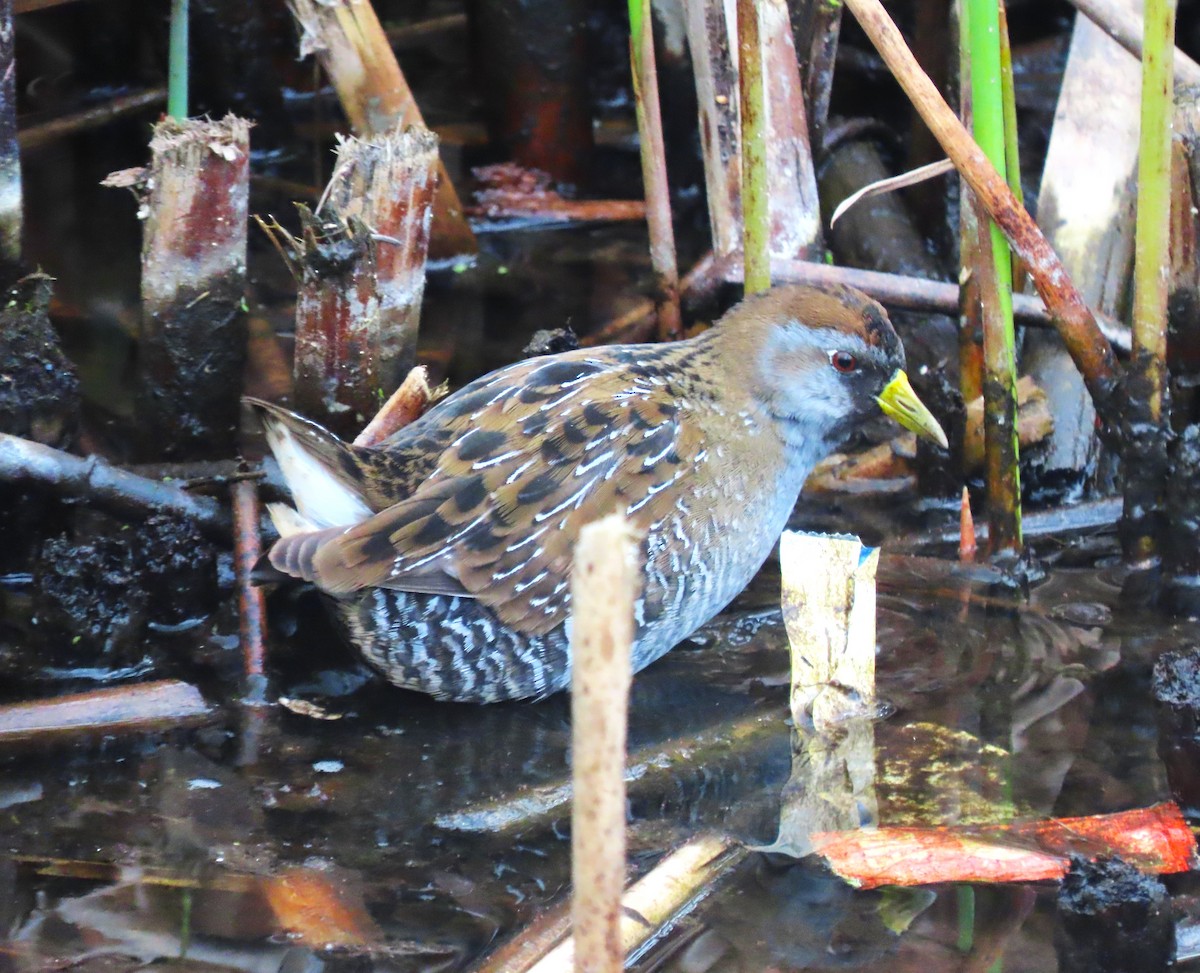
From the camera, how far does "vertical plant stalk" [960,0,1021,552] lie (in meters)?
2.98

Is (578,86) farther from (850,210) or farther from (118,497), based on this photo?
(118,497)

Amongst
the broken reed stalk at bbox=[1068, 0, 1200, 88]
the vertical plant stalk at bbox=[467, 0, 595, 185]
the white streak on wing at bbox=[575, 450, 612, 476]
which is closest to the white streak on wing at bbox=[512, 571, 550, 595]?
the white streak on wing at bbox=[575, 450, 612, 476]

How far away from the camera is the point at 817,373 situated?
10.7 ft

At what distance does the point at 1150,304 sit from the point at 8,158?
264 centimetres

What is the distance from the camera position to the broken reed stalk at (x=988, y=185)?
3033 mm

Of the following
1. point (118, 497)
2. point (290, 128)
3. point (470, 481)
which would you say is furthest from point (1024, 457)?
point (290, 128)

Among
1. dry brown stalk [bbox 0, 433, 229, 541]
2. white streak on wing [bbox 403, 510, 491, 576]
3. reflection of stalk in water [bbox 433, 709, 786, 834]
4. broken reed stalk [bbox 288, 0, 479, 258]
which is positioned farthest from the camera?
broken reed stalk [bbox 288, 0, 479, 258]

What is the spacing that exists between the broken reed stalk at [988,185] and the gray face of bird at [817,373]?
0.35m

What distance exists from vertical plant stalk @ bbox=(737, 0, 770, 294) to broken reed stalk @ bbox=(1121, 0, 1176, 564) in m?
0.78

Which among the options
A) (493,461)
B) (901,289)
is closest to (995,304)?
(901,289)

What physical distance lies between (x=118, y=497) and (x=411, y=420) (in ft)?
2.22

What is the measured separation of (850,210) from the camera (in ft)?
15.7

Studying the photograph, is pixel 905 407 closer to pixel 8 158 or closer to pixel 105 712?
pixel 105 712

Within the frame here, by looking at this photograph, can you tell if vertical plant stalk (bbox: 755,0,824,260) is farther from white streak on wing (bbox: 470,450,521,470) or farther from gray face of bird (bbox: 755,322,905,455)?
white streak on wing (bbox: 470,450,521,470)
